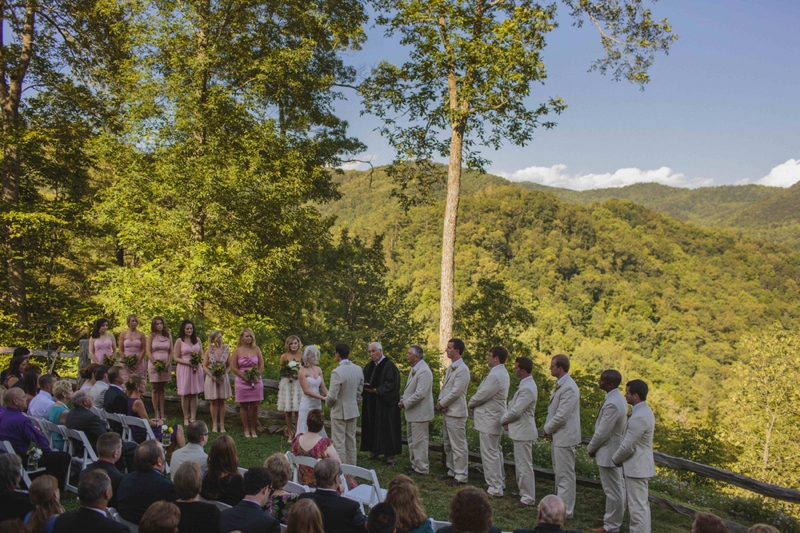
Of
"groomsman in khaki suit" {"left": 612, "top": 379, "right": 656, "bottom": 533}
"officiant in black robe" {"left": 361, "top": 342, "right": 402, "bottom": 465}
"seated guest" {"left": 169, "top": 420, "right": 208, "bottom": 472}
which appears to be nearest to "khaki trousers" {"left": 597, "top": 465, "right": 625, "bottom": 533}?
"groomsman in khaki suit" {"left": 612, "top": 379, "right": 656, "bottom": 533}

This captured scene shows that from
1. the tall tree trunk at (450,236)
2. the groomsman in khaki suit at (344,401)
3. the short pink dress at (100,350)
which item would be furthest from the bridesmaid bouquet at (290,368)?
the tall tree trunk at (450,236)

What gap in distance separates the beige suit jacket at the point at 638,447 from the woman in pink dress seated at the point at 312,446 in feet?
9.80

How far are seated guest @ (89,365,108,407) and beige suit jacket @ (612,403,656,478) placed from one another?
6.01m

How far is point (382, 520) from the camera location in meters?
3.81

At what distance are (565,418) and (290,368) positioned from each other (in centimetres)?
405

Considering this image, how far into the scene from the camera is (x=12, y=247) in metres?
16.7

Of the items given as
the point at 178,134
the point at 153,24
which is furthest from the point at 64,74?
the point at 178,134

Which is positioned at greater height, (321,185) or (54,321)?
(321,185)

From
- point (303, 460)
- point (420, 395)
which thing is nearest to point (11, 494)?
point (303, 460)

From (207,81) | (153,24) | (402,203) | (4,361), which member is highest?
(153,24)

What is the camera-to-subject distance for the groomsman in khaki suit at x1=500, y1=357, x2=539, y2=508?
7000mm

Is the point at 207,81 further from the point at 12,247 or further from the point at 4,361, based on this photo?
the point at 4,361

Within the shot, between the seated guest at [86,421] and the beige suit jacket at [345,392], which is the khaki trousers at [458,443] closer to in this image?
the beige suit jacket at [345,392]

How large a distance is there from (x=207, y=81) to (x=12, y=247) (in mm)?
7485
